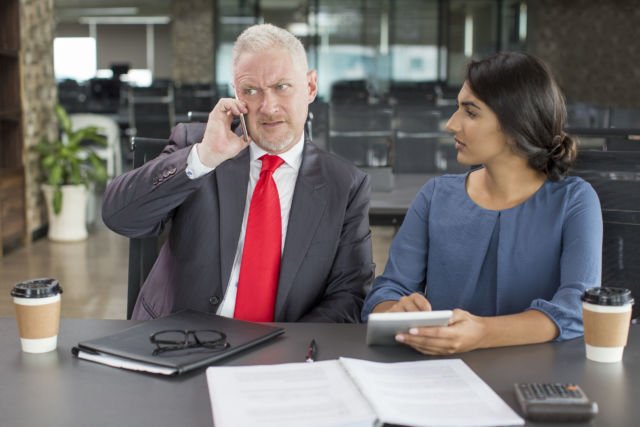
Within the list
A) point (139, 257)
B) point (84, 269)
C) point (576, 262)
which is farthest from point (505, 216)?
point (84, 269)

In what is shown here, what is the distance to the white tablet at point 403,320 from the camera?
1.40 metres

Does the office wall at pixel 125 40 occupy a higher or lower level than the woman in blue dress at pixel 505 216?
higher

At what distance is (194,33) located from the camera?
1296 centimetres

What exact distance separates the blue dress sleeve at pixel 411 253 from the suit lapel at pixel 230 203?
1.10ft

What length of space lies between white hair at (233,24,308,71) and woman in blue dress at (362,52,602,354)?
416 mm

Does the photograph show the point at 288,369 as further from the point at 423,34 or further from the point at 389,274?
the point at 423,34

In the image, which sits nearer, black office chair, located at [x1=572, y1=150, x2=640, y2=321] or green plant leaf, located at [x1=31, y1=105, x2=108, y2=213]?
black office chair, located at [x1=572, y1=150, x2=640, y2=321]

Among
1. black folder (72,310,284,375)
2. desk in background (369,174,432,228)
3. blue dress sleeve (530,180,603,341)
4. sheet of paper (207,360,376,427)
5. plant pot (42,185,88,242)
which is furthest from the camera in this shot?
plant pot (42,185,88,242)

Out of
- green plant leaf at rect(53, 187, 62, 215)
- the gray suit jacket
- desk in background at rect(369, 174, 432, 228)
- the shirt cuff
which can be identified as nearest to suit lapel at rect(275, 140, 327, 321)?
the gray suit jacket

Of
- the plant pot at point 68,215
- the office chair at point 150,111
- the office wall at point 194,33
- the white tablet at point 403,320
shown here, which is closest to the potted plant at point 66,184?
the plant pot at point 68,215

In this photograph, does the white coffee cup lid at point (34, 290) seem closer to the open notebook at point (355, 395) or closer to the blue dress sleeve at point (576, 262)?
the open notebook at point (355, 395)

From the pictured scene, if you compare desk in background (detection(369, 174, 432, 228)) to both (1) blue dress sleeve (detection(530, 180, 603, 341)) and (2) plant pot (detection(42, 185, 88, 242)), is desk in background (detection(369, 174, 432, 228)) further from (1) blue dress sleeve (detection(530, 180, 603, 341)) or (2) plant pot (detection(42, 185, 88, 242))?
(2) plant pot (detection(42, 185, 88, 242))

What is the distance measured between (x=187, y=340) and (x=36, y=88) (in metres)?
5.42

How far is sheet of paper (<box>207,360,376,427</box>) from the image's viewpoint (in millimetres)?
1134
